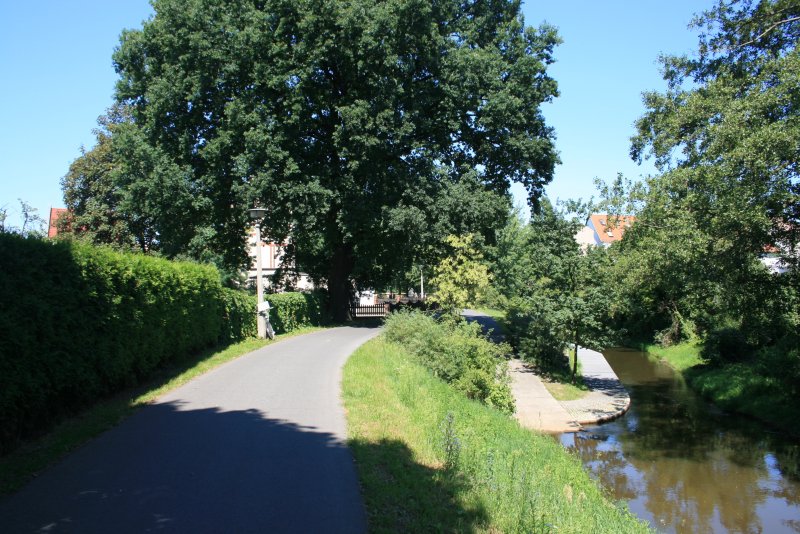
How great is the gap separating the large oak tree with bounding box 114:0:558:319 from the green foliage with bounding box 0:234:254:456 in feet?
43.4

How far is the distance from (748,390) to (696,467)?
309 inches

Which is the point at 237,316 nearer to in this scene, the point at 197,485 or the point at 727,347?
the point at 197,485

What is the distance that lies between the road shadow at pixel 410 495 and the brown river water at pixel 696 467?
6643 millimetres

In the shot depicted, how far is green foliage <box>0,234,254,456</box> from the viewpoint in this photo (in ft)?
23.1

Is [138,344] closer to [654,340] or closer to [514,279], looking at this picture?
[514,279]

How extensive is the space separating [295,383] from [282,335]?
10.9 metres

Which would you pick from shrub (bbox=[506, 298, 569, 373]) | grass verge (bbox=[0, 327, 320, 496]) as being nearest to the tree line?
shrub (bbox=[506, 298, 569, 373])

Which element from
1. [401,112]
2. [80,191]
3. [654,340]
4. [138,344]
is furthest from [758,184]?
[80,191]

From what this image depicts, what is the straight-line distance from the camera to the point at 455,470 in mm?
7043

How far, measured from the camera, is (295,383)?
39.1 feet

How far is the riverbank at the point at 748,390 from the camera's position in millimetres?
17797

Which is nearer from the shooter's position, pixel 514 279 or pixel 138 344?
pixel 138 344

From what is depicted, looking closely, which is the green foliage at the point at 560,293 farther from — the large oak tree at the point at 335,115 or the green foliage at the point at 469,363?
the green foliage at the point at 469,363

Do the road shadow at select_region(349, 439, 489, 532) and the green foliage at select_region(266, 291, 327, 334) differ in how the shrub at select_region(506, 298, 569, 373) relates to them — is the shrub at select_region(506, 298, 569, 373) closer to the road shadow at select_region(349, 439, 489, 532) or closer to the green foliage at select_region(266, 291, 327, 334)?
the green foliage at select_region(266, 291, 327, 334)
